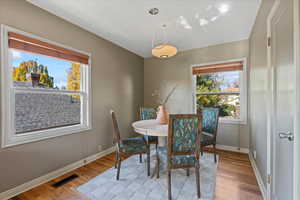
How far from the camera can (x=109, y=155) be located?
299 centimetres

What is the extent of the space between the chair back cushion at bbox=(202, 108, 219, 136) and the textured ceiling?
1.56 meters

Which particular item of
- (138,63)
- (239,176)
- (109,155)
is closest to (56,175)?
(109,155)

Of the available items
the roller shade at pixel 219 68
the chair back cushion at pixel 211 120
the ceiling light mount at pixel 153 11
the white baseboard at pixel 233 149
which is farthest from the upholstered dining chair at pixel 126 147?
the roller shade at pixel 219 68

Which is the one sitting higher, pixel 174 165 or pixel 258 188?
pixel 174 165

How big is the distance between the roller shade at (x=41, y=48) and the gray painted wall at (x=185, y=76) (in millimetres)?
2110

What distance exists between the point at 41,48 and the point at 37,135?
124 centimetres

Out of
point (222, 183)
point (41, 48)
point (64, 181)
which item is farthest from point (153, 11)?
point (64, 181)

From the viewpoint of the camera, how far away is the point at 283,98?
1.19 metres

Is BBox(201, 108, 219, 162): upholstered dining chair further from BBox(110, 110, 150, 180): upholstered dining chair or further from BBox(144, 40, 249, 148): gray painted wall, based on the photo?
BBox(110, 110, 150, 180): upholstered dining chair

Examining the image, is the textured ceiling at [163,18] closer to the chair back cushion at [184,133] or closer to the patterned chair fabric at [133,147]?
the chair back cushion at [184,133]

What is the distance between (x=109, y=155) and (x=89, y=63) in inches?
76.4

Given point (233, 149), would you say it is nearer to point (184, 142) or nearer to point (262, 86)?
point (262, 86)

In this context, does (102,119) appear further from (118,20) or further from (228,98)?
(228,98)

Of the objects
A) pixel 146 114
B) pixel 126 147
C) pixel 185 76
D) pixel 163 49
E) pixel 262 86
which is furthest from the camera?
pixel 185 76
